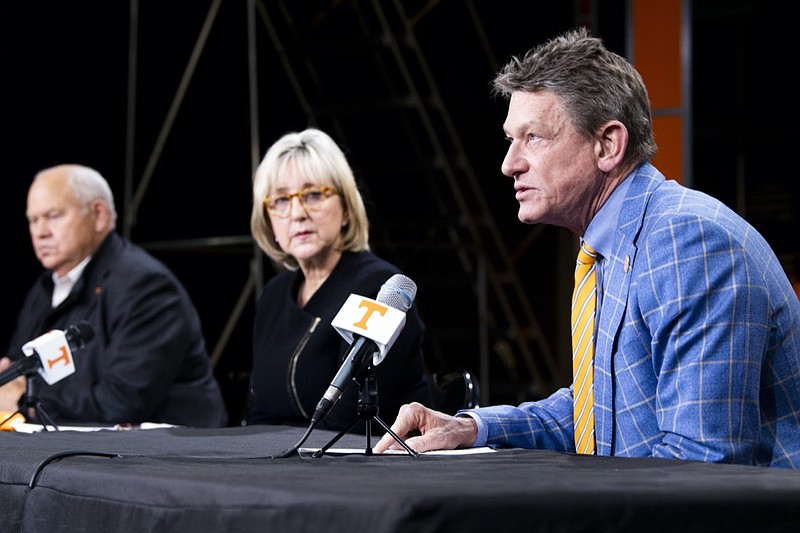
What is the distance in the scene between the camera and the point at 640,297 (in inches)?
65.4

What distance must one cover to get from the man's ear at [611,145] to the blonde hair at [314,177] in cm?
122

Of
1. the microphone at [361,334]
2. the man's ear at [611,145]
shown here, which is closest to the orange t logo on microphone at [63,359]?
the microphone at [361,334]

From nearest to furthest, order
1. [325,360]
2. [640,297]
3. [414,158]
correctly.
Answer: [640,297], [325,360], [414,158]

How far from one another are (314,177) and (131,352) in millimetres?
791

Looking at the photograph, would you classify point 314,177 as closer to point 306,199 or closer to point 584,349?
point 306,199

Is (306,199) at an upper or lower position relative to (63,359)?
upper

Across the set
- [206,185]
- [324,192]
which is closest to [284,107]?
[206,185]

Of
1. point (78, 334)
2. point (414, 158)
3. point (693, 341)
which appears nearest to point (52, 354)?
point (78, 334)

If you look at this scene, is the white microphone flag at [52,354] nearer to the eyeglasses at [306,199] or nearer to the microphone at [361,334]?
the eyeglasses at [306,199]

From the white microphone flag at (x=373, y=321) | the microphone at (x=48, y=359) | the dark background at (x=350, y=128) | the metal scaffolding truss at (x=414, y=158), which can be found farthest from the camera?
the metal scaffolding truss at (x=414, y=158)

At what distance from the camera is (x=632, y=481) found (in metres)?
1.13

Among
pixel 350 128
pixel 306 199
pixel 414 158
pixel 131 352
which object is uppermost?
pixel 350 128

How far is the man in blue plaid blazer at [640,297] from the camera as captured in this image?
5.06 feet

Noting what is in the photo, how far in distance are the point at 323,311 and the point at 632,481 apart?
5.82 feet
